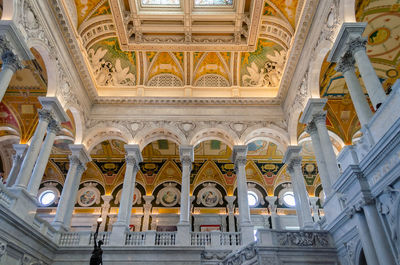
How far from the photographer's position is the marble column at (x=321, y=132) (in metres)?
11.8

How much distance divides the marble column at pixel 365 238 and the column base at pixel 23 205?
10.4m

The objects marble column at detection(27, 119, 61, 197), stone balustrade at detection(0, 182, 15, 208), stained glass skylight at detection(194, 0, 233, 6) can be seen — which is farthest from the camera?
stained glass skylight at detection(194, 0, 233, 6)

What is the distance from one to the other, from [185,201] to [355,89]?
8605 mm

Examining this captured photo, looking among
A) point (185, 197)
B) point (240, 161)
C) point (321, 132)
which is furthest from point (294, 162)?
point (185, 197)

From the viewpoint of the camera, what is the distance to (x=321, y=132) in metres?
12.7

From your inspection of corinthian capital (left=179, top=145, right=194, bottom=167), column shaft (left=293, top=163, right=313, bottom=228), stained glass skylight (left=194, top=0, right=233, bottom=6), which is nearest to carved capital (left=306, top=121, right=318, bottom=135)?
column shaft (left=293, top=163, right=313, bottom=228)

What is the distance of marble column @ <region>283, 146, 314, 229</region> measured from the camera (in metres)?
13.8

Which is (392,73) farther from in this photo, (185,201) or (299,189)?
Answer: (185,201)

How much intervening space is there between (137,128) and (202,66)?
5.29m

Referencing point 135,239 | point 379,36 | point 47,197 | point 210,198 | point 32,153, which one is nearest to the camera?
point 32,153

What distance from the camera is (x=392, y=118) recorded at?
7332 millimetres

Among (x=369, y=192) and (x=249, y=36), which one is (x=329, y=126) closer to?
(x=249, y=36)

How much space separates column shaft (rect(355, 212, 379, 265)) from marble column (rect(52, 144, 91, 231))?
467 inches

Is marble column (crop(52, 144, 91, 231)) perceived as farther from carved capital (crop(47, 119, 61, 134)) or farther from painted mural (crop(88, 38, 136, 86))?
painted mural (crop(88, 38, 136, 86))
